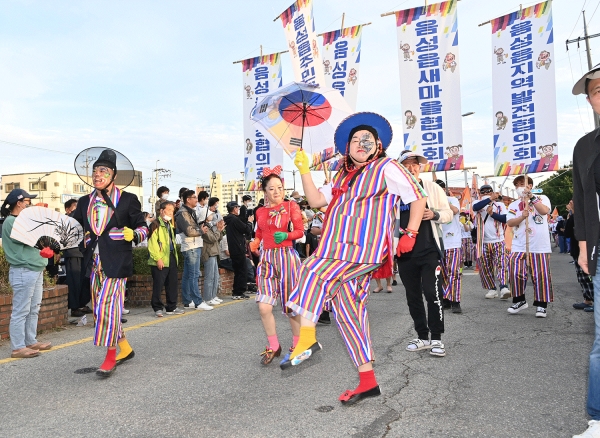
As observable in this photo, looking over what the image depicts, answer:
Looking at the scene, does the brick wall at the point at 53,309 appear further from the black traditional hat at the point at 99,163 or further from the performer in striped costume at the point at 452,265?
the performer in striped costume at the point at 452,265

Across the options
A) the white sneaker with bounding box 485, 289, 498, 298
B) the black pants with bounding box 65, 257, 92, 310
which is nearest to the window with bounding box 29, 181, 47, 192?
the black pants with bounding box 65, 257, 92, 310

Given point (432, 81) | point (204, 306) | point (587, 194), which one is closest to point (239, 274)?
point (204, 306)

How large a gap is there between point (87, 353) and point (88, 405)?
192 cm

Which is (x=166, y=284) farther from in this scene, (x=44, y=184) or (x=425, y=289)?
(x=44, y=184)

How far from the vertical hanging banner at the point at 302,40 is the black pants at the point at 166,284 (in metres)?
6.25

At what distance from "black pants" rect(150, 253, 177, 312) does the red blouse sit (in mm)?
3561

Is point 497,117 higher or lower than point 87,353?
higher

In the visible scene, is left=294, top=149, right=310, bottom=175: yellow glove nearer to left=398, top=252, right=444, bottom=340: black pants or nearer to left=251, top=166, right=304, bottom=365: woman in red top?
left=251, top=166, right=304, bottom=365: woman in red top

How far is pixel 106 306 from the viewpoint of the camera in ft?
15.4

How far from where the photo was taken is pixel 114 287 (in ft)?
15.6

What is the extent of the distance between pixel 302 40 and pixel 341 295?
1105 cm

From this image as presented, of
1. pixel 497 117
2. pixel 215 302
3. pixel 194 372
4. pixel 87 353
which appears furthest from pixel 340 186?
pixel 497 117

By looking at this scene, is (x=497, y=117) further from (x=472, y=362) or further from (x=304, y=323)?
(x=304, y=323)

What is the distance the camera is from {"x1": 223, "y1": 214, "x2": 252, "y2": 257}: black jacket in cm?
1048
